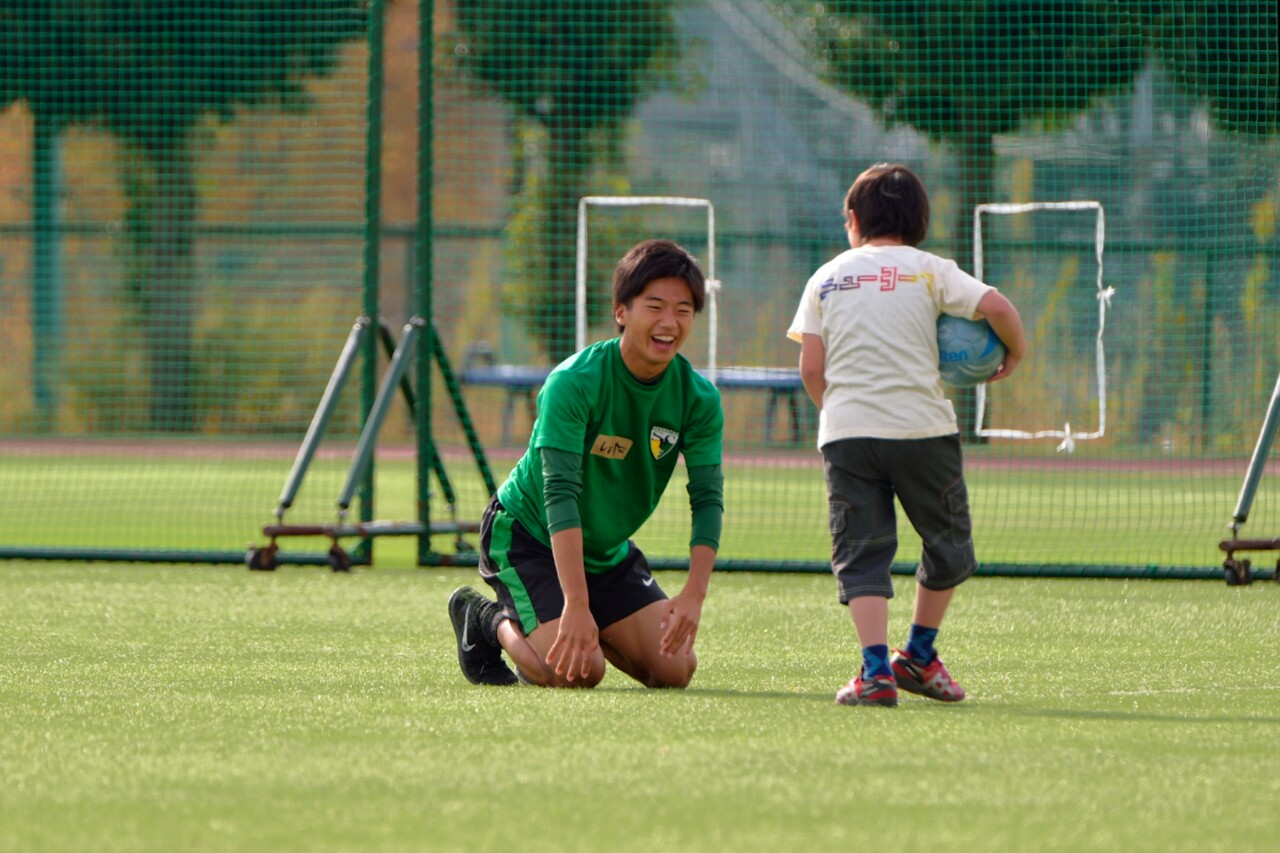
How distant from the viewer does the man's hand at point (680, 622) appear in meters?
4.34

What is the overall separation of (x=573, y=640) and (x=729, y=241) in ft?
24.8

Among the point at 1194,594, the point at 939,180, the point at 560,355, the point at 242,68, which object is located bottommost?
the point at 1194,594

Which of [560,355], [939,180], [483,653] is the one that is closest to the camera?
[483,653]

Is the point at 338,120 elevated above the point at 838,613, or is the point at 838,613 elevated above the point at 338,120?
the point at 338,120

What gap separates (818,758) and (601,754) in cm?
40

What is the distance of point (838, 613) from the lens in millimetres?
6512

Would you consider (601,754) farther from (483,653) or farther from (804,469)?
(804,469)

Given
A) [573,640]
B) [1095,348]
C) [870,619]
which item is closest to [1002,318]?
[870,619]

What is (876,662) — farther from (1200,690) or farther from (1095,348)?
(1095,348)

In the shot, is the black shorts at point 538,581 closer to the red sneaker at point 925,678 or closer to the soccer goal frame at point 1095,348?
the red sneaker at point 925,678

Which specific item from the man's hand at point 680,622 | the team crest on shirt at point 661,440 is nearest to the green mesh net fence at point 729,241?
the team crest on shirt at point 661,440

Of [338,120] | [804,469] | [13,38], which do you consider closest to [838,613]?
[804,469]

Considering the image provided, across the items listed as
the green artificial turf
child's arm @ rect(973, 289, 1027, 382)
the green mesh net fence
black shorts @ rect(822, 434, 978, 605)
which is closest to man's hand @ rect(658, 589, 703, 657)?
the green artificial turf

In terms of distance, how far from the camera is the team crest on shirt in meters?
4.64
